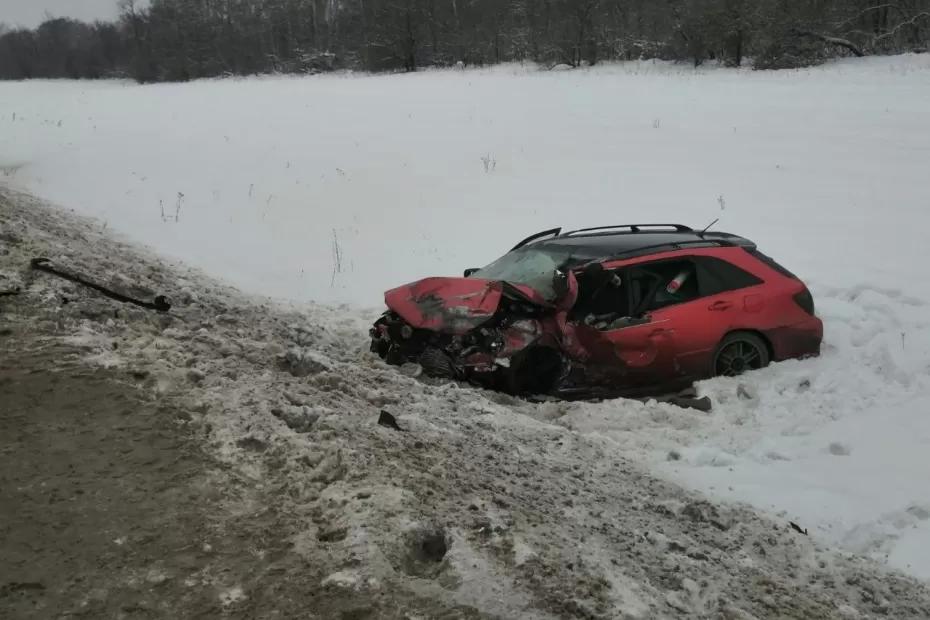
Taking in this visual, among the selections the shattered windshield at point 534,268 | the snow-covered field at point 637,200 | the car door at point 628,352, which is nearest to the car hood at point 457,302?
the shattered windshield at point 534,268

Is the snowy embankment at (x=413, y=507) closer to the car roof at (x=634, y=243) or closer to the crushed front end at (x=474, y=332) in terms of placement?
the crushed front end at (x=474, y=332)

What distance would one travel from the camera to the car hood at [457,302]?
5988 mm

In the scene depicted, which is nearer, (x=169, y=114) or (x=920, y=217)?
(x=920, y=217)

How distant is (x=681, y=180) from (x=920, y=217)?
13.3ft

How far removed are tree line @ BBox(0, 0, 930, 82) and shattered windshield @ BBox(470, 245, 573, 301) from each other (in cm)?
2422

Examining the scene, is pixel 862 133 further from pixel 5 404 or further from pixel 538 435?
pixel 5 404

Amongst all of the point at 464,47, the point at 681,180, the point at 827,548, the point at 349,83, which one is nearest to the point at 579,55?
the point at 464,47

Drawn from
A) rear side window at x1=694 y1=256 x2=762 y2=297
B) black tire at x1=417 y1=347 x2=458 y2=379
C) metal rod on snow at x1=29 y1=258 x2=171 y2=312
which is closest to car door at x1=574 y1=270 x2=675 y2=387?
rear side window at x1=694 y1=256 x2=762 y2=297

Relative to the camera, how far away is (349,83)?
97.5 ft

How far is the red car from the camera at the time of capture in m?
6.02

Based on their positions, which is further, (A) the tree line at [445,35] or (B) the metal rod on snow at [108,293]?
(A) the tree line at [445,35]

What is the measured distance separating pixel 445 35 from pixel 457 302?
132ft

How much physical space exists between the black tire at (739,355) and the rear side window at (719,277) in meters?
0.43

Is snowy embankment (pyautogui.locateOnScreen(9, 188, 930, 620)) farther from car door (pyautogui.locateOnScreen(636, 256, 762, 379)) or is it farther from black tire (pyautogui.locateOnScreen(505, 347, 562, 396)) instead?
car door (pyautogui.locateOnScreen(636, 256, 762, 379))
